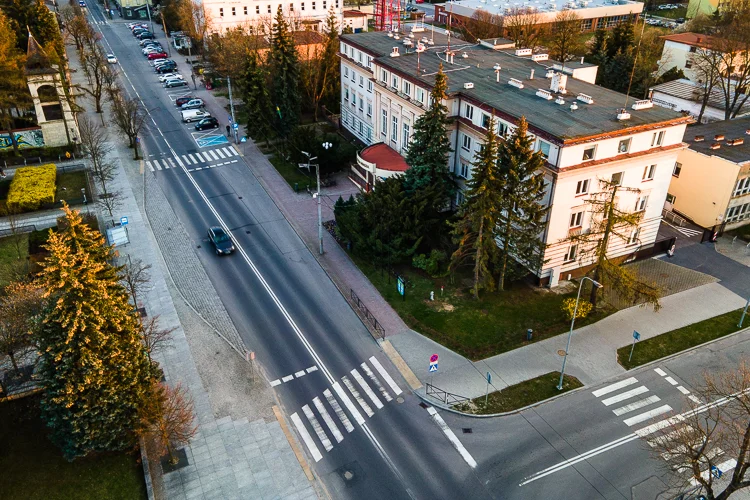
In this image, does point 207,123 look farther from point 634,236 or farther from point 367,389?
point 634,236

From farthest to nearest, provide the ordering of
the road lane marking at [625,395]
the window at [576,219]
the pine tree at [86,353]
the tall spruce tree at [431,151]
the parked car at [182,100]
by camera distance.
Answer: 1. the parked car at [182,100]
2. the tall spruce tree at [431,151]
3. the window at [576,219]
4. the road lane marking at [625,395]
5. the pine tree at [86,353]

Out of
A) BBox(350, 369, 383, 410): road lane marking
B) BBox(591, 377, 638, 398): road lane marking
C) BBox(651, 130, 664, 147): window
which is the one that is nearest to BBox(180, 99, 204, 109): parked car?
BBox(350, 369, 383, 410): road lane marking

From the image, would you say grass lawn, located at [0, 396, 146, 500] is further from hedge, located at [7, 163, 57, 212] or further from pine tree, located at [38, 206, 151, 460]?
hedge, located at [7, 163, 57, 212]

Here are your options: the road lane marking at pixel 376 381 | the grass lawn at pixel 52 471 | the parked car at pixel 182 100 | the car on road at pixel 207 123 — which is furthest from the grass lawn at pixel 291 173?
the grass lawn at pixel 52 471

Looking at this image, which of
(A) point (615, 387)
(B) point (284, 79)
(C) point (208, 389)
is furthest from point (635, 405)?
(B) point (284, 79)

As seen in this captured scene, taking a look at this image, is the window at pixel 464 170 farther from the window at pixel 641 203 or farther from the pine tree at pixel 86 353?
the pine tree at pixel 86 353

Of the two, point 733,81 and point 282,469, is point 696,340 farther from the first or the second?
point 733,81

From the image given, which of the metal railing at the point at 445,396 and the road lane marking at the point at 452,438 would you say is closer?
the road lane marking at the point at 452,438
